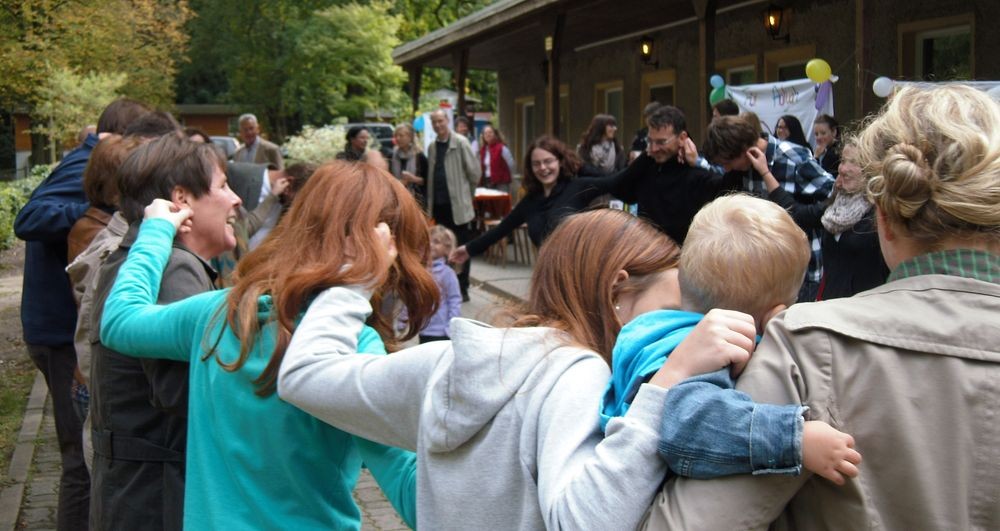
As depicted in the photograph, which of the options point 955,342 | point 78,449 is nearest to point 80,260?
point 78,449

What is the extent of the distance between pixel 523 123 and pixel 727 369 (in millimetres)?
21039

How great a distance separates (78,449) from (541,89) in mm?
17171

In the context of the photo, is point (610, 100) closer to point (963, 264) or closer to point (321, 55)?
point (963, 264)

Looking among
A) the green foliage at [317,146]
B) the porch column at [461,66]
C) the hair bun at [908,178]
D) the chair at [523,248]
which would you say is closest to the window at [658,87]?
the chair at [523,248]

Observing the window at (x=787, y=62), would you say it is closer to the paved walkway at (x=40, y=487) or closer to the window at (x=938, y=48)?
the window at (x=938, y=48)

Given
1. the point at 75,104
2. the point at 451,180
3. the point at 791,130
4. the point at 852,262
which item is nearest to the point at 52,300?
the point at 852,262

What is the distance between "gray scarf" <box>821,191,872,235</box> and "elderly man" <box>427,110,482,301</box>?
7.41 meters

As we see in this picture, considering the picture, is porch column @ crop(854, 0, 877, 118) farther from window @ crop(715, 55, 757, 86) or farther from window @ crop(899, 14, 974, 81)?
window @ crop(715, 55, 757, 86)

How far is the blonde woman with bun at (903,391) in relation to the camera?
4.52 feet

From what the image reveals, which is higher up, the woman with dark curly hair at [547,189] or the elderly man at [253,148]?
the elderly man at [253,148]

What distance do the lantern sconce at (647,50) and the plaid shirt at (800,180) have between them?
364 inches

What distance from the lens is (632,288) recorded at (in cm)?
182

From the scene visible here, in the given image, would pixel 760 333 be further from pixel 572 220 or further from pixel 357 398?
pixel 357 398

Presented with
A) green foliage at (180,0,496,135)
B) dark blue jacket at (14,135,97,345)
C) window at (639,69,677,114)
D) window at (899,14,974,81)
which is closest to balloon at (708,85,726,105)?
window at (899,14,974,81)
